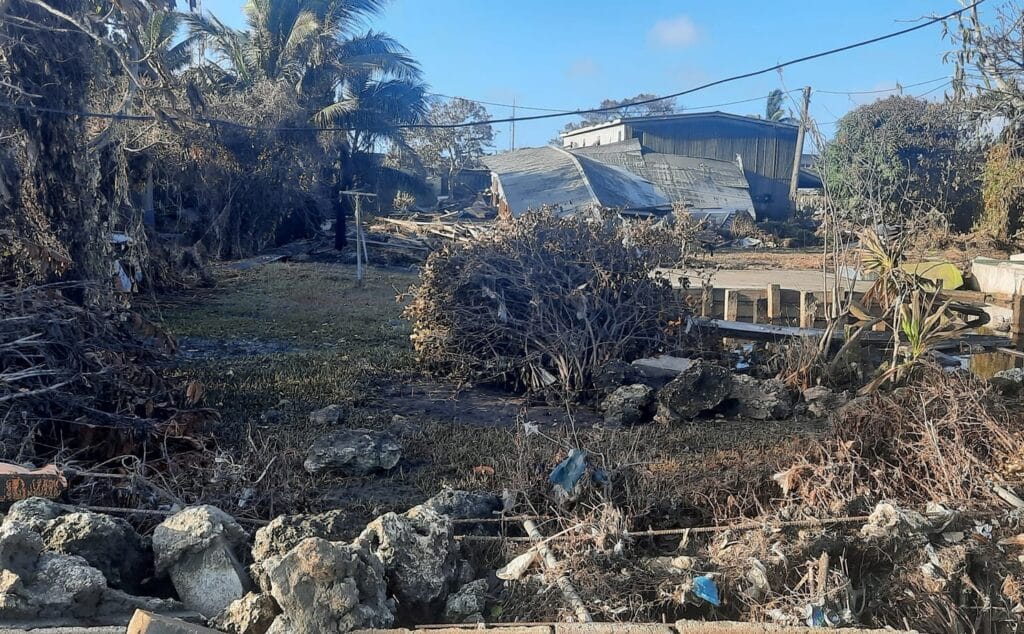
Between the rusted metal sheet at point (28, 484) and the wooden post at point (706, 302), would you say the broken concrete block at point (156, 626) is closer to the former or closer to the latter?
the rusted metal sheet at point (28, 484)

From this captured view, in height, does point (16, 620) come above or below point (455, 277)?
below

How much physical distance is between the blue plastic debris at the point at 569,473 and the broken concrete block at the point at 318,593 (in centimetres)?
157

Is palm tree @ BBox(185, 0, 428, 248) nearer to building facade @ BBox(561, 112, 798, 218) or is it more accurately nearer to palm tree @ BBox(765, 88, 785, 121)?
building facade @ BBox(561, 112, 798, 218)

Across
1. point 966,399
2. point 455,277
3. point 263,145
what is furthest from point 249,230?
point 966,399

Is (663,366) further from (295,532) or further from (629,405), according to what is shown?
(295,532)

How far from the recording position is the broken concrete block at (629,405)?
7.05 meters

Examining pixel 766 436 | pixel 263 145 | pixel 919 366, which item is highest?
pixel 263 145

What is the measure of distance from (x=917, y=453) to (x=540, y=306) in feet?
13.5

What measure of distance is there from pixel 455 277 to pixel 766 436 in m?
3.83

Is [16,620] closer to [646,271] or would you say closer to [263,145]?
[646,271]

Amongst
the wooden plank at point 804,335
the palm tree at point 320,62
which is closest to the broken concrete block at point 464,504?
the wooden plank at point 804,335

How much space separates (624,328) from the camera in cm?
861

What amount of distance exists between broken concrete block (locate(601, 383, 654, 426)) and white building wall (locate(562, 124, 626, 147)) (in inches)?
1212

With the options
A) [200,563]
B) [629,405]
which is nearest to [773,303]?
[629,405]
